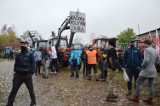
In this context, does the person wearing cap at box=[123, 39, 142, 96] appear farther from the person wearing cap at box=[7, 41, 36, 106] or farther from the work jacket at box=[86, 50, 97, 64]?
the work jacket at box=[86, 50, 97, 64]

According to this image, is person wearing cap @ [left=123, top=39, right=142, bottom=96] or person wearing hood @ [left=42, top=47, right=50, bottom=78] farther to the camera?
person wearing hood @ [left=42, top=47, right=50, bottom=78]

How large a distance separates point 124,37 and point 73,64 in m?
46.8

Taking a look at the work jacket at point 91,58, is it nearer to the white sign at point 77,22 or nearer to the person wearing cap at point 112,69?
the white sign at point 77,22

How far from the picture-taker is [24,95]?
894 cm

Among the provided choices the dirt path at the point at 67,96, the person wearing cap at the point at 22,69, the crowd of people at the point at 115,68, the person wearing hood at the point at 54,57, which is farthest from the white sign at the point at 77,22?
the person wearing cap at the point at 22,69

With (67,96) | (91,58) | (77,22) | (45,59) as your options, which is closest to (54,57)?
(45,59)

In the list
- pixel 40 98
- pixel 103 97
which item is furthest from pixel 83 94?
pixel 40 98

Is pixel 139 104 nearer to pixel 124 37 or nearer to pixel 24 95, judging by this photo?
pixel 24 95

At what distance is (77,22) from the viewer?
12.2 metres

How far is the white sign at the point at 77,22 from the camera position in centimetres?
1211

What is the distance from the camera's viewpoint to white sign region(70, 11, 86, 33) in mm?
12109

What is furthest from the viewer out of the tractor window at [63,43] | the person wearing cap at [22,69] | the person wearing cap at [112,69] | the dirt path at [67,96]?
the tractor window at [63,43]

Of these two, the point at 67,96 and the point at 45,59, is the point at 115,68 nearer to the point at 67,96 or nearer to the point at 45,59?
the point at 67,96

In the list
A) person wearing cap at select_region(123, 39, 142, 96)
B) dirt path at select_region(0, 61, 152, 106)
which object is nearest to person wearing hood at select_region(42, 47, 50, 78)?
dirt path at select_region(0, 61, 152, 106)
